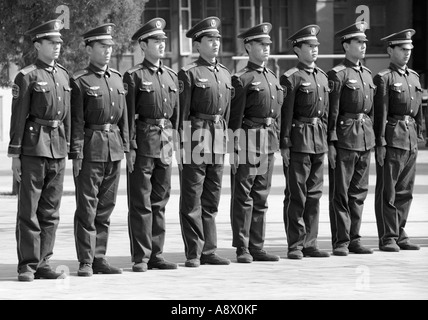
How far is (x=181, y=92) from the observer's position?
11.9 m

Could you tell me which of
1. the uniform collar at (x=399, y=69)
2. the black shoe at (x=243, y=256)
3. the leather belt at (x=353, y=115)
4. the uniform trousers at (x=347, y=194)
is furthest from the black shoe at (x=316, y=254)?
the uniform collar at (x=399, y=69)

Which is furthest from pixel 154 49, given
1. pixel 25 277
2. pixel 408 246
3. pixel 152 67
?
pixel 408 246

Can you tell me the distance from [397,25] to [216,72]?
43336mm

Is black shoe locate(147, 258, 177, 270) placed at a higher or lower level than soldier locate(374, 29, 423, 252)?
lower

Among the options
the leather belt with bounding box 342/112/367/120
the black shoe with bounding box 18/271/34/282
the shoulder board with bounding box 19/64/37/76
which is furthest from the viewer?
the leather belt with bounding box 342/112/367/120

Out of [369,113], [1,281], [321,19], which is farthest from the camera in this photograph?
[321,19]

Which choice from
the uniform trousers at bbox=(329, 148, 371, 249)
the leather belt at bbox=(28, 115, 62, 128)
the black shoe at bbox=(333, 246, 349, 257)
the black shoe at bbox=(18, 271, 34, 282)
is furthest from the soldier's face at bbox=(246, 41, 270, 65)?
the black shoe at bbox=(18, 271, 34, 282)

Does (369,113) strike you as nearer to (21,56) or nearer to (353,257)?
(353,257)

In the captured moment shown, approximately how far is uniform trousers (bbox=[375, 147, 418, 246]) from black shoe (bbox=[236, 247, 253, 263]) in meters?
1.64

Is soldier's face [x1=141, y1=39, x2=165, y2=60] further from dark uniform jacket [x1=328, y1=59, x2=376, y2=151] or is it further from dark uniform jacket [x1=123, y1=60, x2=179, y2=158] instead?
dark uniform jacket [x1=328, y1=59, x2=376, y2=151]

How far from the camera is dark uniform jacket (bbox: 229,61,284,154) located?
40.2 ft

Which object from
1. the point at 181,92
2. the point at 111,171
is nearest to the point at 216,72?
the point at 181,92

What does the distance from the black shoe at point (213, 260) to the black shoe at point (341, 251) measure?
4.04 ft

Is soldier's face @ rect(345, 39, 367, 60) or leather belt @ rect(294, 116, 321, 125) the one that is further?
soldier's face @ rect(345, 39, 367, 60)
